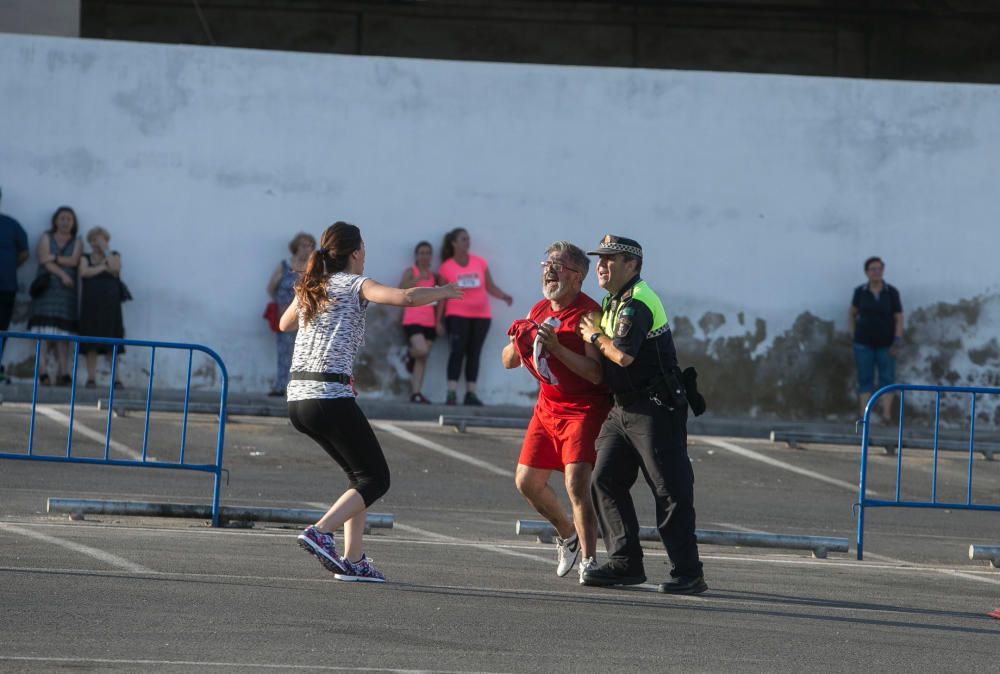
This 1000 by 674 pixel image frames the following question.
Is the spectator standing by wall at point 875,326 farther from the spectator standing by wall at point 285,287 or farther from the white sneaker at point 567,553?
the white sneaker at point 567,553

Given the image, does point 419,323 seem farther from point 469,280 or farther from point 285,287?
point 285,287

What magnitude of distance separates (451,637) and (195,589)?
4.79 feet

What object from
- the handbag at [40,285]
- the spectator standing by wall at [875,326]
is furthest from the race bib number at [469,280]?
the handbag at [40,285]

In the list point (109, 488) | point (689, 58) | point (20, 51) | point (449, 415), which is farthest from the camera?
point (689, 58)

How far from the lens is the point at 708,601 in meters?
7.66

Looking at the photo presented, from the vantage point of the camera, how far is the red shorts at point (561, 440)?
26.4ft

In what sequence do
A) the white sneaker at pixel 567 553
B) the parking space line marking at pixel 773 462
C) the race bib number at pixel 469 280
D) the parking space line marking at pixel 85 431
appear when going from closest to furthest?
the white sneaker at pixel 567 553 → the parking space line marking at pixel 85 431 → the parking space line marking at pixel 773 462 → the race bib number at pixel 469 280

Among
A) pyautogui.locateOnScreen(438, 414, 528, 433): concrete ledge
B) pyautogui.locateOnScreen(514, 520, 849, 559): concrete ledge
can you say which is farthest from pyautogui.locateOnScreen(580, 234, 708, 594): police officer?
pyautogui.locateOnScreen(438, 414, 528, 433): concrete ledge

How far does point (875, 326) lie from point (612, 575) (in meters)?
10.3

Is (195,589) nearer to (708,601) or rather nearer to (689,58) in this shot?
(708,601)

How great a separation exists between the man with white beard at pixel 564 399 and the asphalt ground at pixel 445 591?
1.25 feet

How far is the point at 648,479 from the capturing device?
309 inches

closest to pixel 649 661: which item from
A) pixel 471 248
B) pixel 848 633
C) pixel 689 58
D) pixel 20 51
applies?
pixel 848 633

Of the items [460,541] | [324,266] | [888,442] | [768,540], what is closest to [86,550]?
[324,266]
